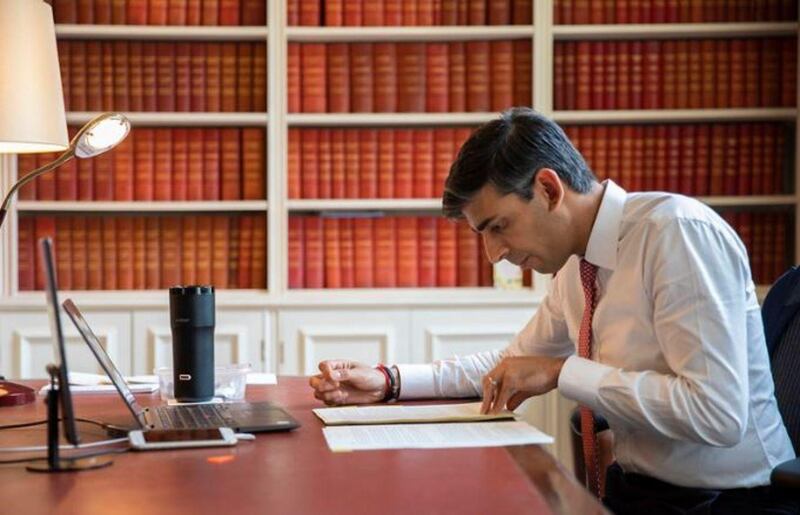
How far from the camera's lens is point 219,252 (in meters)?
3.75

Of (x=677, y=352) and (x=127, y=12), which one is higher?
(x=127, y=12)

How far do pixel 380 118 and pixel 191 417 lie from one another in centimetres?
213

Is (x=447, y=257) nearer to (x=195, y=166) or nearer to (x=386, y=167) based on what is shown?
(x=386, y=167)

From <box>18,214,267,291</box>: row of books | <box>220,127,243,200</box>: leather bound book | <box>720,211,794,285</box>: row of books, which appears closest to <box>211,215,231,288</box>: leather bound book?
<box>18,214,267,291</box>: row of books

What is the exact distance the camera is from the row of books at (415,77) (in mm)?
3734

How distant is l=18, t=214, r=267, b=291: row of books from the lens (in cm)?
372

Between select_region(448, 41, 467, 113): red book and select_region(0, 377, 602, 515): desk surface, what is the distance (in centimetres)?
234

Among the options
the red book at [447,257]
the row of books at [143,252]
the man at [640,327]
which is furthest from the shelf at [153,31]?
the man at [640,327]

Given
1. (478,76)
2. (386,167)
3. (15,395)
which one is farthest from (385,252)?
(15,395)

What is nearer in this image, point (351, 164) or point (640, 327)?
point (640, 327)

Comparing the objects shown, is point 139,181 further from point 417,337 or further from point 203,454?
point 203,454

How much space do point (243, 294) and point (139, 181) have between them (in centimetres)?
51

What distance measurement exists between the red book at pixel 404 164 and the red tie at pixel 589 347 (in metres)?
1.88

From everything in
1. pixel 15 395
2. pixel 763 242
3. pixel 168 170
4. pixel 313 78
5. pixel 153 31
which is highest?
pixel 153 31
